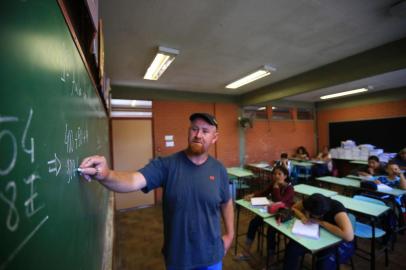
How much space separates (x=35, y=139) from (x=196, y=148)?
3.21ft

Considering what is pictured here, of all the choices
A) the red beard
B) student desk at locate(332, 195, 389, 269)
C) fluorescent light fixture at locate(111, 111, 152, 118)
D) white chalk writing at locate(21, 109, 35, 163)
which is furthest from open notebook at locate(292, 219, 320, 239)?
fluorescent light fixture at locate(111, 111, 152, 118)

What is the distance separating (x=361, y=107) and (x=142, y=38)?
701cm

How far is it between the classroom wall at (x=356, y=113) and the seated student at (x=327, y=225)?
17.9ft

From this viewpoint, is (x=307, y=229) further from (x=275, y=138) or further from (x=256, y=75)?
(x=275, y=138)

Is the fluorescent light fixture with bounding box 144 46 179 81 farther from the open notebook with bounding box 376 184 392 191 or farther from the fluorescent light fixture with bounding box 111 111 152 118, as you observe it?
the open notebook with bounding box 376 184 392 191

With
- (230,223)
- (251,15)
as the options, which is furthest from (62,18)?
(251,15)

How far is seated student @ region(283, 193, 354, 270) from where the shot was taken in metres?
1.71

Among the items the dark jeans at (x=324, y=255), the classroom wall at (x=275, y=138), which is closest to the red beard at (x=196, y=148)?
the dark jeans at (x=324, y=255)

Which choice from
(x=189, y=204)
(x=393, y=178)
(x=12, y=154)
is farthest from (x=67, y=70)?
(x=393, y=178)

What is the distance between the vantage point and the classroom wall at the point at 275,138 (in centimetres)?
591

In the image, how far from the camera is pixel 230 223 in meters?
1.57

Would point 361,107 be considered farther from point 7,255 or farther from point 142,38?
point 7,255

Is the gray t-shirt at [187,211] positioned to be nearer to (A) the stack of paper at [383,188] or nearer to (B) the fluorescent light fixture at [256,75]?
(B) the fluorescent light fixture at [256,75]

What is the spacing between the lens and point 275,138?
633 centimetres
